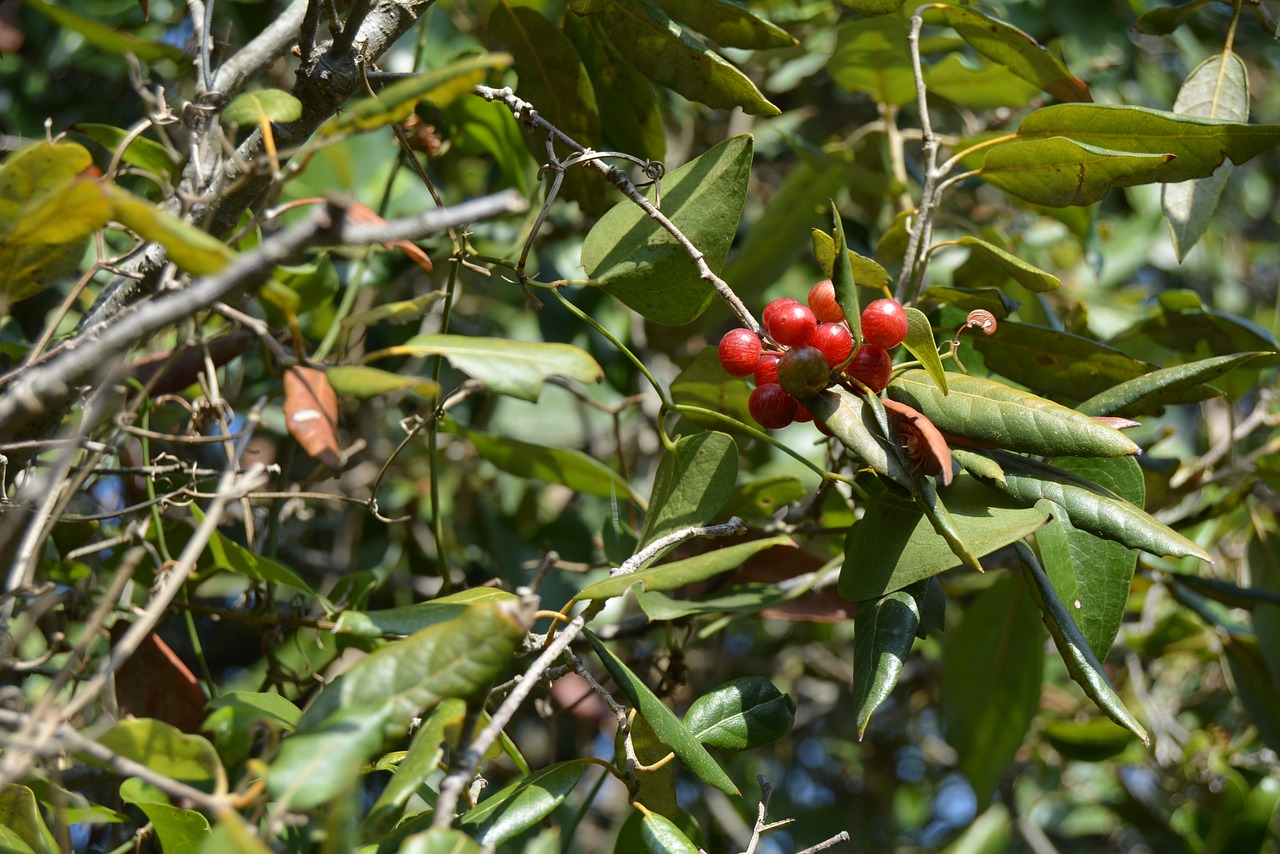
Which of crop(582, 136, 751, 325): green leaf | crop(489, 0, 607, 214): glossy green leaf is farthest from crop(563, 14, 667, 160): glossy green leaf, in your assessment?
crop(582, 136, 751, 325): green leaf

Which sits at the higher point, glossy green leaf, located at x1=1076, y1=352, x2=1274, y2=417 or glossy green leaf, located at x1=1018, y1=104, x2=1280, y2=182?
glossy green leaf, located at x1=1018, y1=104, x2=1280, y2=182

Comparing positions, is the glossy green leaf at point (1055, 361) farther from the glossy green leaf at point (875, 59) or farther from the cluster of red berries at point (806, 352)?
the glossy green leaf at point (875, 59)

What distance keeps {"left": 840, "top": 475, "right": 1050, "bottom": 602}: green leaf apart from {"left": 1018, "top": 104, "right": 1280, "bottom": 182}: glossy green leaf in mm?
356

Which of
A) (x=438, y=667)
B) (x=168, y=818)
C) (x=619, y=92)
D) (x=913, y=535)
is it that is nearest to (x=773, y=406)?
(x=913, y=535)

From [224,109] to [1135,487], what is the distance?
862 millimetres

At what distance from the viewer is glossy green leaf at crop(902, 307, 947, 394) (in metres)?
0.76

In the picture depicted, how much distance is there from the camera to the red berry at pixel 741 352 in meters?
0.87

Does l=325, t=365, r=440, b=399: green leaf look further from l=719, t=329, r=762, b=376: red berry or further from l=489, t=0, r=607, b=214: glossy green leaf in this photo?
l=489, t=0, r=607, b=214: glossy green leaf

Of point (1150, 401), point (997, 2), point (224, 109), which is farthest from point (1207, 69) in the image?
point (224, 109)

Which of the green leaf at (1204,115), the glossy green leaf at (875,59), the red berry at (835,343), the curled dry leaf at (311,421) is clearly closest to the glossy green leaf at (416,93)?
the curled dry leaf at (311,421)

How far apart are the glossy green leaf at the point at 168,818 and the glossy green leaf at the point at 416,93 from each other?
519 millimetres

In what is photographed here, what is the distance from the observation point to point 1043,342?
39.2 inches

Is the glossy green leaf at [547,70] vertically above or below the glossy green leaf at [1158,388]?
above

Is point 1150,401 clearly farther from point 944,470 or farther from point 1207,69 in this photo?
point 1207,69
